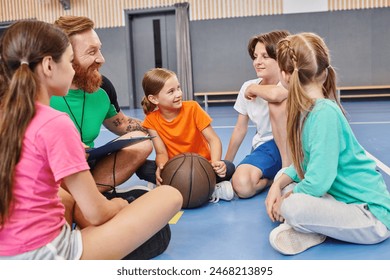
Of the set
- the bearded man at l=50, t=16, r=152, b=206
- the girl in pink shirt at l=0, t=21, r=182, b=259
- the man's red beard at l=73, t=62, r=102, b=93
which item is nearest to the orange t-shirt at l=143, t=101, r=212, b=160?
the bearded man at l=50, t=16, r=152, b=206

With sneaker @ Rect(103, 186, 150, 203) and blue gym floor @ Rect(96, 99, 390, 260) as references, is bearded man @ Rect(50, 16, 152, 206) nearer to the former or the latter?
sneaker @ Rect(103, 186, 150, 203)

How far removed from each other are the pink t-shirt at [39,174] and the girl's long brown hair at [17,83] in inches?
1.1

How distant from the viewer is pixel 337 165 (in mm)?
1714

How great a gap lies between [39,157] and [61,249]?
325mm

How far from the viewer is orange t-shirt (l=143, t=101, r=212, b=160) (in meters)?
2.78

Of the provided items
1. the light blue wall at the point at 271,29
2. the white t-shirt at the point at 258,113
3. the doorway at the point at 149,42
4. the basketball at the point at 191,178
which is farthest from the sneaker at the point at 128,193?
the doorway at the point at 149,42

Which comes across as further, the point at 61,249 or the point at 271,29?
the point at 271,29

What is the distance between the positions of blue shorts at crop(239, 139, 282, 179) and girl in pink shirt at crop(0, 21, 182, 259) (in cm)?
147

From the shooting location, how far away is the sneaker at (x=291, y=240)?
1.72 m

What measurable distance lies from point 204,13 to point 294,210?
8.96m

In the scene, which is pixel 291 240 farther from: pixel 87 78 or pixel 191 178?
pixel 87 78

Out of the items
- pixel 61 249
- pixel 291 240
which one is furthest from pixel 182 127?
pixel 61 249
